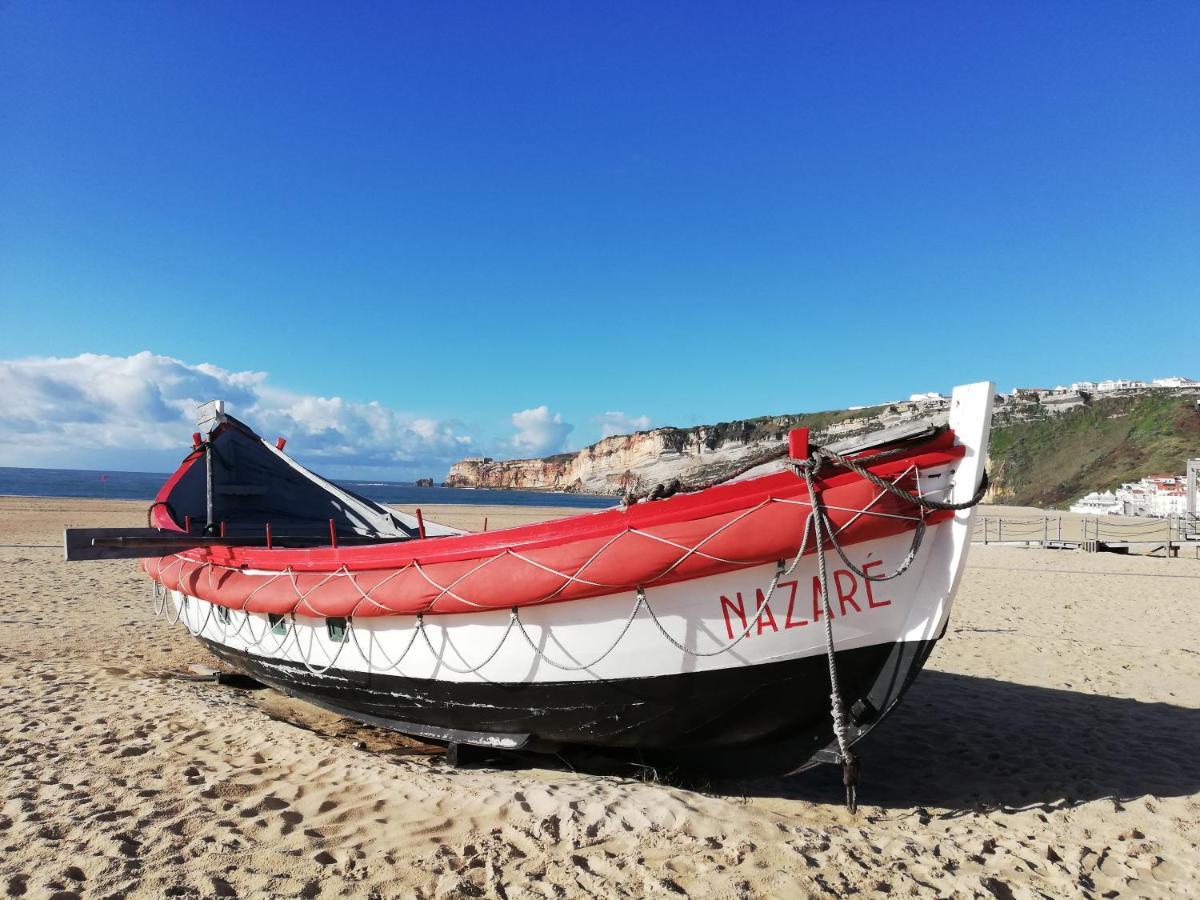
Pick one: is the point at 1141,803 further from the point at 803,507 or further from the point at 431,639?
the point at 431,639

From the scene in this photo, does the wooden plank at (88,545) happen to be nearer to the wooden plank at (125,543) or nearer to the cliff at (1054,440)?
the wooden plank at (125,543)

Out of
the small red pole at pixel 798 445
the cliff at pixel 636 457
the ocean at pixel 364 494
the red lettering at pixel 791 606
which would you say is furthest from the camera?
the cliff at pixel 636 457

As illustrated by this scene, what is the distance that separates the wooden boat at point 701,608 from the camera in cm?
340

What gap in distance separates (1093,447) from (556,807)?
61.2m

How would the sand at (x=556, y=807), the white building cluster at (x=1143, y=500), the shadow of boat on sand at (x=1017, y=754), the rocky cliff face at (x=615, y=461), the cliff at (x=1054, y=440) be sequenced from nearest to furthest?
the sand at (x=556, y=807)
the shadow of boat on sand at (x=1017, y=754)
the white building cluster at (x=1143, y=500)
the cliff at (x=1054, y=440)
the rocky cliff face at (x=615, y=461)

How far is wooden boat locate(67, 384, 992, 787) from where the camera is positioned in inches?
134

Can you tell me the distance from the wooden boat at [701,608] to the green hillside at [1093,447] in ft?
155

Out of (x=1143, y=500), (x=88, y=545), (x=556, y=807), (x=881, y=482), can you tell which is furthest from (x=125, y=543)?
(x=1143, y=500)

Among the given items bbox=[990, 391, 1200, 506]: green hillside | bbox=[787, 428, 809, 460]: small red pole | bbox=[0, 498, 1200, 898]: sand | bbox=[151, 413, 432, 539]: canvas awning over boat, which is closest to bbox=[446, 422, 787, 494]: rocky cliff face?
bbox=[990, 391, 1200, 506]: green hillside

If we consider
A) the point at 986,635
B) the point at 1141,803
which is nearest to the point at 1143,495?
the point at 986,635

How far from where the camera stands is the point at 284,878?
9.46 ft

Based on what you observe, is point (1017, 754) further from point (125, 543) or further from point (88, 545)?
point (88, 545)

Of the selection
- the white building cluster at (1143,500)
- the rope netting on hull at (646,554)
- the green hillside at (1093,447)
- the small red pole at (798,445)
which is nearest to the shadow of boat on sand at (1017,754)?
the rope netting on hull at (646,554)

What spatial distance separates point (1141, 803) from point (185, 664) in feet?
26.7
